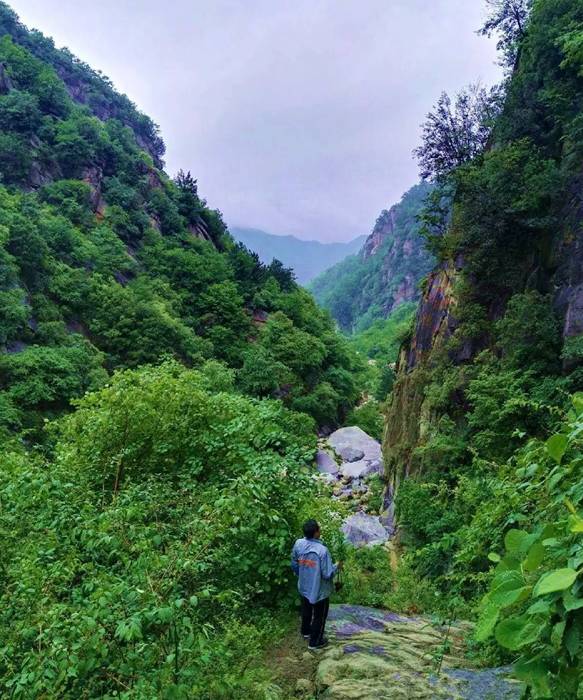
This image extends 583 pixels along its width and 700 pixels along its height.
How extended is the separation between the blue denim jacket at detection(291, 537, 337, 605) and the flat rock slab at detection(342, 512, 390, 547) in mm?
11063

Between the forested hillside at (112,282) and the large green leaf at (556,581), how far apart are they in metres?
18.5

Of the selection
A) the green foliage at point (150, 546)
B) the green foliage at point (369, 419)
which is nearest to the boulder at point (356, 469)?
the green foliage at point (369, 419)

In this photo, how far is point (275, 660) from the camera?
15.7 ft

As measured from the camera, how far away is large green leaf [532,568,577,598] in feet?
3.23

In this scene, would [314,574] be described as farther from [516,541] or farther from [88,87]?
[88,87]

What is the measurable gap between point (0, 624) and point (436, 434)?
12.1m

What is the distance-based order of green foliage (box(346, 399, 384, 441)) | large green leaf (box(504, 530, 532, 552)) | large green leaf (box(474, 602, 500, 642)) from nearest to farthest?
1. large green leaf (box(474, 602, 500, 642))
2. large green leaf (box(504, 530, 532, 552))
3. green foliage (box(346, 399, 384, 441))

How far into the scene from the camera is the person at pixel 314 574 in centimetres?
486

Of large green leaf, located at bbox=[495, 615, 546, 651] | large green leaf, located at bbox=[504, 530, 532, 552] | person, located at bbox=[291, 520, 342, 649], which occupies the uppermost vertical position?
large green leaf, located at bbox=[504, 530, 532, 552]

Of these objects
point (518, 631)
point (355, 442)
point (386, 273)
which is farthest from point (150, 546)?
point (386, 273)

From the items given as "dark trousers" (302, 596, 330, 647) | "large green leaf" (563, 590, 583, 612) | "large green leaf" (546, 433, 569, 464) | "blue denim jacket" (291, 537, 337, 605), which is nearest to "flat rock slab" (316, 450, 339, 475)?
"dark trousers" (302, 596, 330, 647)

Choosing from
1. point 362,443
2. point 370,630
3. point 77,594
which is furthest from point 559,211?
point 362,443

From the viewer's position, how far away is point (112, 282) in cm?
3072

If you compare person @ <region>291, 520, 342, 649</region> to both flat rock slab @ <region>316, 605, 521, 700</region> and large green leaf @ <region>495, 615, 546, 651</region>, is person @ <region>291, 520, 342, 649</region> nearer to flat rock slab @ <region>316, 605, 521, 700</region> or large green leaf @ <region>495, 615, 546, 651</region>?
flat rock slab @ <region>316, 605, 521, 700</region>
